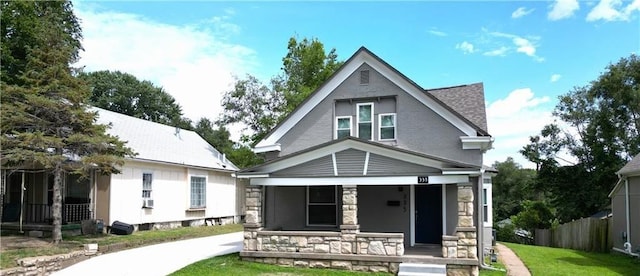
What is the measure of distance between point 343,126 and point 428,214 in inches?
141

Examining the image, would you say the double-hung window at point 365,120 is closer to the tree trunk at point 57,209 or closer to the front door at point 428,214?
the front door at point 428,214

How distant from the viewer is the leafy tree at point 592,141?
1138 inches

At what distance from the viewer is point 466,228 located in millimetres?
10617

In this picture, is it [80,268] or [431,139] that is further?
[431,139]

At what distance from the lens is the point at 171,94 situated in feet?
161

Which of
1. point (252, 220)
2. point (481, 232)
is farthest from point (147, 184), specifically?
point (481, 232)

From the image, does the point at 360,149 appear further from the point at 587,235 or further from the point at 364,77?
the point at 587,235

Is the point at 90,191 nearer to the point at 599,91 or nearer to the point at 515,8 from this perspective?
the point at 515,8

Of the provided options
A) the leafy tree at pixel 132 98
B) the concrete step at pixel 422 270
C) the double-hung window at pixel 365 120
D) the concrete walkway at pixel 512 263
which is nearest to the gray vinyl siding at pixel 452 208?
the concrete walkway at pixel 512 263

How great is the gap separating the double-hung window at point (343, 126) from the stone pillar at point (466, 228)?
4316mm

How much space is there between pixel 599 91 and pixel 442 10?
872 inches

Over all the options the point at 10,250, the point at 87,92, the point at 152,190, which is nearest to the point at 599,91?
the point at 152,190

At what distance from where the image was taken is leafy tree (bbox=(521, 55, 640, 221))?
28.9m

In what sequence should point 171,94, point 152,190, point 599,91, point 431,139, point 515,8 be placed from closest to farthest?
point 431,139 < point 515,8 < point 152,190 < point 599,91 < point 171,94
